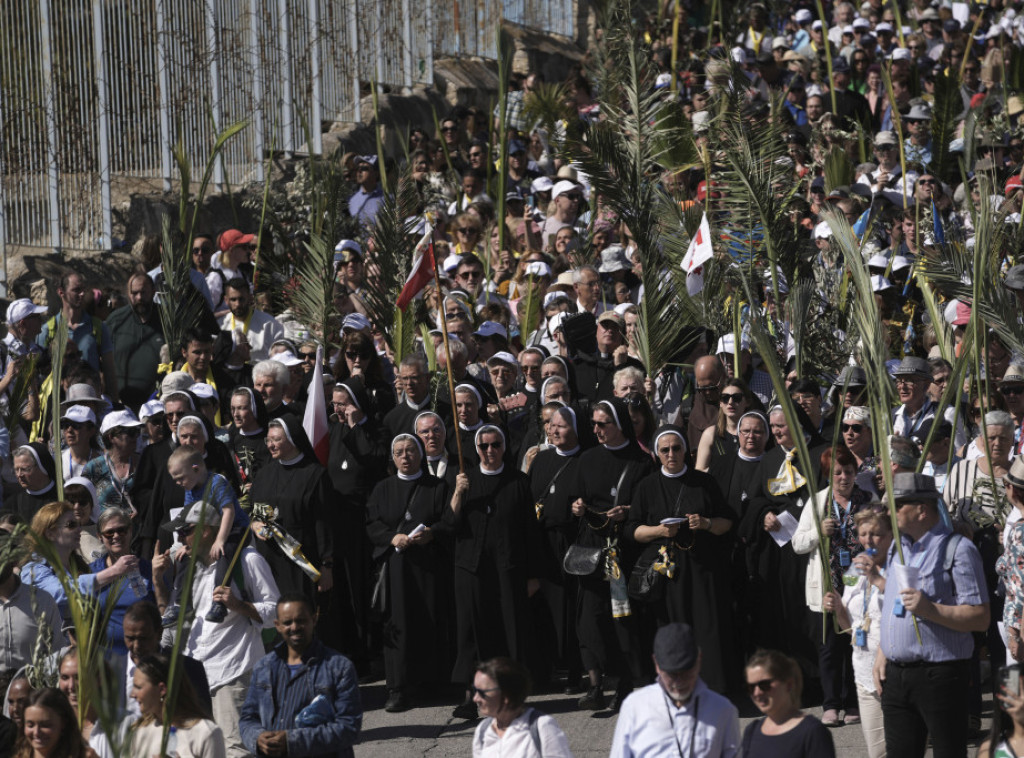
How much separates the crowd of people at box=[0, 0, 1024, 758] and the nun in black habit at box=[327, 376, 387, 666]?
0.07 ft

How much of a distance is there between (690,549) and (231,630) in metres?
2.73

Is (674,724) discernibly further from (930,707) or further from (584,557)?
(584,557)

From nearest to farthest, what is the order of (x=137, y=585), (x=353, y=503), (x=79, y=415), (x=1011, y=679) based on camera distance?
(x=1011, y=679), (x=137, y=585), (x=353, y=503), (x=79, y=415)

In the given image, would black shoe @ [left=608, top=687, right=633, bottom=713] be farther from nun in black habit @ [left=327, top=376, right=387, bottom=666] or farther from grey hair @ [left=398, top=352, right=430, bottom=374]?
grey hair @ [left=398, top=352, right=430, bottom=374]

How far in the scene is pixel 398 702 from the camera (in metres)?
10.8

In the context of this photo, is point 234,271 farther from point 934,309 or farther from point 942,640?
point 942,640

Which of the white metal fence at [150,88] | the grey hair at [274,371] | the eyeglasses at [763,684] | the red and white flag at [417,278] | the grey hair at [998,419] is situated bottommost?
the eyeglasses at [763,684]

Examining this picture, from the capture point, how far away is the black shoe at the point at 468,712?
10414 millimetres

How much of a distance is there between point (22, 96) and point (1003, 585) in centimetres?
1106

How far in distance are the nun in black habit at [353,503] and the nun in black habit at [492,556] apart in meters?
0.99

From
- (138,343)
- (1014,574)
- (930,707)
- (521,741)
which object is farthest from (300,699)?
(138,343)

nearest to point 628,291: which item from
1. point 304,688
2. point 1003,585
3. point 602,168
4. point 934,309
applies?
point 602,168

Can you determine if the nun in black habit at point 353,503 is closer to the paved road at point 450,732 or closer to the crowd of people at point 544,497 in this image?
the crowd of people at point 544,497

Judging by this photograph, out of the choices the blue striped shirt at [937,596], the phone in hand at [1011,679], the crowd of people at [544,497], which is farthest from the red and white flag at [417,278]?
the phone in hand at [1011,679]
